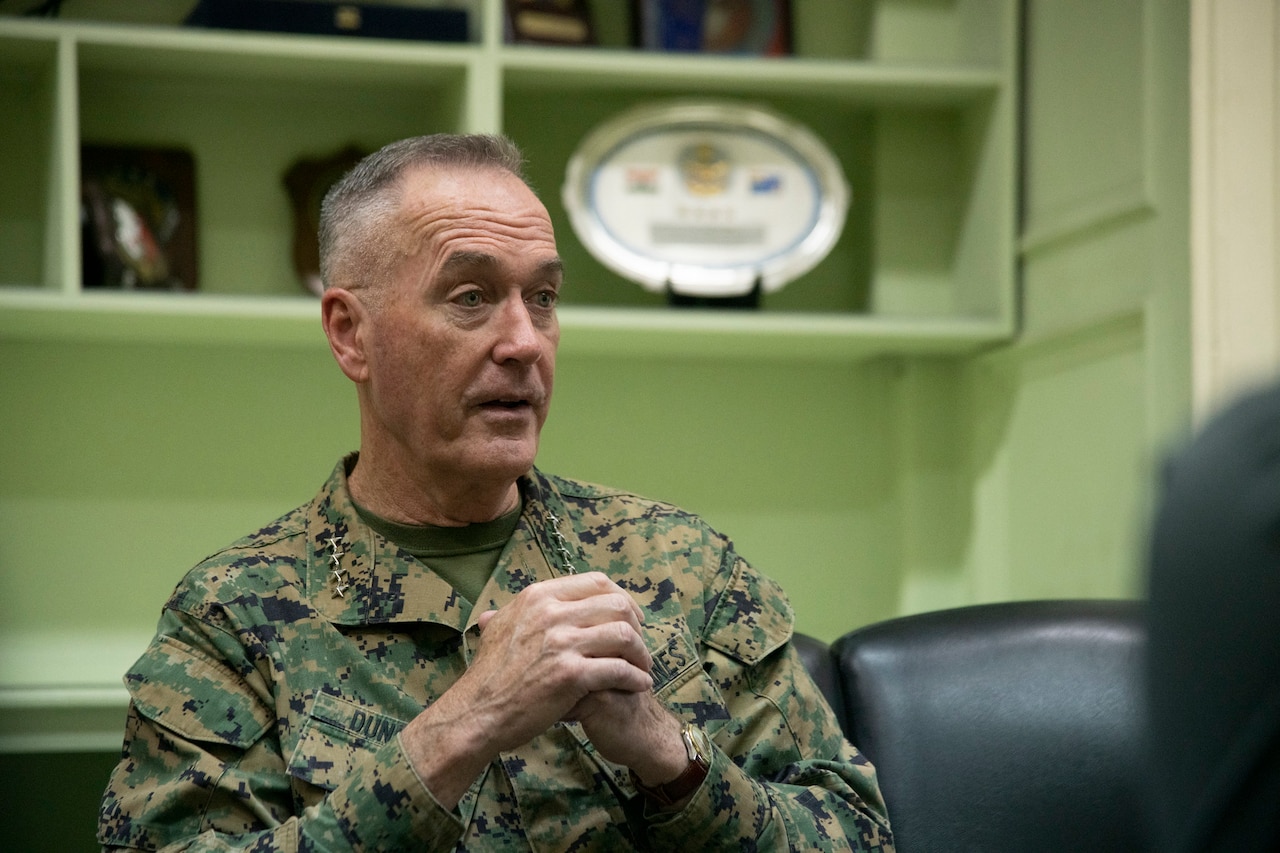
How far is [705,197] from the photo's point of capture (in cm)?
247

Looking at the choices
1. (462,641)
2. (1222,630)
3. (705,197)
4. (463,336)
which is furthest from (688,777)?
(705,197)

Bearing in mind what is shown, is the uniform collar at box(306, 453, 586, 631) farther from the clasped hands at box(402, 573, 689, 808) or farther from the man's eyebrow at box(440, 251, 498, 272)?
the man's eyebrow at box(440, 251, 498, 272)

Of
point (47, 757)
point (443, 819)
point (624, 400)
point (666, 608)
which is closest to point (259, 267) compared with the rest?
point (624, 400)

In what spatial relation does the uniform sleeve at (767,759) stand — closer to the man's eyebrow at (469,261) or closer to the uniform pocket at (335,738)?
the uniform pocket at (335,738)

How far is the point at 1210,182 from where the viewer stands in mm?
1887

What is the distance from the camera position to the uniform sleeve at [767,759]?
4.29 ft

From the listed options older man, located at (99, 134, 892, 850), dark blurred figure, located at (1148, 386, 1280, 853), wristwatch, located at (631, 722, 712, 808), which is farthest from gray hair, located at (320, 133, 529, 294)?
dark blurred figure, located at (1148, 386, 1280, 853)

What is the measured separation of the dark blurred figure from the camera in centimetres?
41

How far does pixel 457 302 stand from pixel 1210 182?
105 centimetres

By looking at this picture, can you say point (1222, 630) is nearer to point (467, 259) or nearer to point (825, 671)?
point (467, 259)

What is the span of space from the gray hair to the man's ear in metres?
0.02

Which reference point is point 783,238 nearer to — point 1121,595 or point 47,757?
point 1121,595

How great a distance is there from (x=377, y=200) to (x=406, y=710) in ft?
1.77

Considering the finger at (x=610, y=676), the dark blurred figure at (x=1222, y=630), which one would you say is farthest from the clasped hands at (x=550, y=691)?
the dark blurred figure at (x=1222, y=630)
